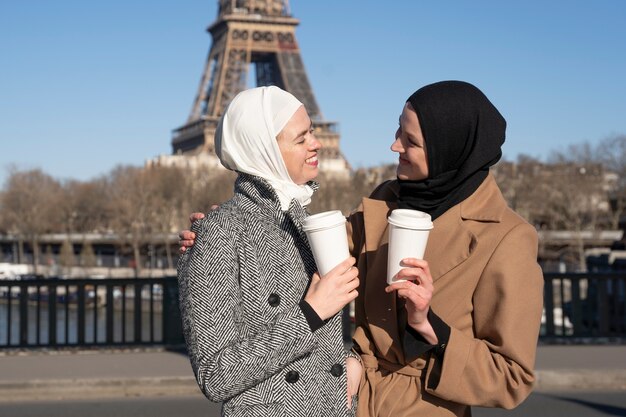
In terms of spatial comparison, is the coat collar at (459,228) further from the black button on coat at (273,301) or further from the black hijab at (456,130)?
the black button on coat at (273,301)

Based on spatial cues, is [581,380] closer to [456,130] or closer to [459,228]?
[459,228]

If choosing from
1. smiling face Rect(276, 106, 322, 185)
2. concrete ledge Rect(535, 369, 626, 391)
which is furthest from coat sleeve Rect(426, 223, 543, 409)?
concrete ledge Rect(535, 369, 626, 391)

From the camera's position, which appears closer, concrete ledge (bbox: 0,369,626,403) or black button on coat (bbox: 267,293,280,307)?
black button on coat (bbox: 267,293,280,307)

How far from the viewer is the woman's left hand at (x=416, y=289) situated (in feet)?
7.66

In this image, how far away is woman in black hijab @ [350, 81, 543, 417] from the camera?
2.49 m

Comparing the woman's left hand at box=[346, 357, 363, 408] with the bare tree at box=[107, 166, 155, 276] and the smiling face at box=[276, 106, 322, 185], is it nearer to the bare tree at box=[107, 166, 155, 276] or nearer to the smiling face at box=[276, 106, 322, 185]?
the smiling face at box=[276, 106, 322, 185]

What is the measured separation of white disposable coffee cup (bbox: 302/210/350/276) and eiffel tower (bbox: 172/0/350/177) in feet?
248

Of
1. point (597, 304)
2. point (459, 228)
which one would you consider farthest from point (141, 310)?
point (459, 228)

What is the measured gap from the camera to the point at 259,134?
2.72 m

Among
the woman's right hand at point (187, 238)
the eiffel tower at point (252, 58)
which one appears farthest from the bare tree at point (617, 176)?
the woman's right hand at point (187, 238)

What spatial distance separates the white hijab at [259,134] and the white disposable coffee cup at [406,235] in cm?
51

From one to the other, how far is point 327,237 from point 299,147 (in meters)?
0.47

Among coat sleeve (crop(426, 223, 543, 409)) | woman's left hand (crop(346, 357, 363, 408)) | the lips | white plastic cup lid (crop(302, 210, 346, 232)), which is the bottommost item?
woman's left hand (crop(346, 357, 363, 408))

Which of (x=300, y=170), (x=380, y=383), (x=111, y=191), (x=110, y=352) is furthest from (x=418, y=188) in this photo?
(x=111, y=191)
